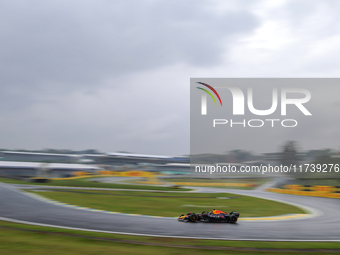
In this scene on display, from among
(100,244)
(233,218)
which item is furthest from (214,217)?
(100,244)

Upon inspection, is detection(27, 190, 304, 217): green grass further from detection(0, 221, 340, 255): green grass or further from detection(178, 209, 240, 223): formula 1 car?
detection(0, 221, 340, 255): green grass

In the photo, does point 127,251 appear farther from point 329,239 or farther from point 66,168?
point 66,168

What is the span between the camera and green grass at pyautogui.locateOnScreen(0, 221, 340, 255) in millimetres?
6418

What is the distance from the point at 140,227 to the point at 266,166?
20.8 metres

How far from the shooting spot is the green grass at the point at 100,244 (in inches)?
253

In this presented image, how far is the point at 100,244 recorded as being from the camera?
691 centimetres

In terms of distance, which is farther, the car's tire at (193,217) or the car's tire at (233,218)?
the car's tire at (233,218)

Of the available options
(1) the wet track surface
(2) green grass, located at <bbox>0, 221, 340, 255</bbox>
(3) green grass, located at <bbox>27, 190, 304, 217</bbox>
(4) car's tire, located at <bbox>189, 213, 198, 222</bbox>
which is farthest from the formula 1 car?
(2) green grass, located at <bbox>0, 221, 340, 255</bbox>

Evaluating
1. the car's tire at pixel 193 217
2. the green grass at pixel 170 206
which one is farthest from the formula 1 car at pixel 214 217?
the green grass at pixel 170 206

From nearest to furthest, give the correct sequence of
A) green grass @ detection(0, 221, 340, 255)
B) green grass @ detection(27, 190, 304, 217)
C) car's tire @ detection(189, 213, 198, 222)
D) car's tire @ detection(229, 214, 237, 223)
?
green grass @ detection(0, 221, 340, 255) < car's tire @ detection(189, 213, 198, 222) < car's tire @ detection(229, 214, 237, 223) < green grass @ detection(27, 190, 304, 217)

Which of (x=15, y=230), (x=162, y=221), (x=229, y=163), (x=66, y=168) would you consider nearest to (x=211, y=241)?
(x=162, y=221)

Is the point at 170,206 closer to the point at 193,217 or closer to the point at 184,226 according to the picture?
the point at 193,217

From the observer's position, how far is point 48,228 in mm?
8547

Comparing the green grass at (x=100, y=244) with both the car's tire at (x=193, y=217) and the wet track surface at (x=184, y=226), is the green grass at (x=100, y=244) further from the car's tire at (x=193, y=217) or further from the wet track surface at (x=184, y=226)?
the car's tire at (x=193, y=217)
